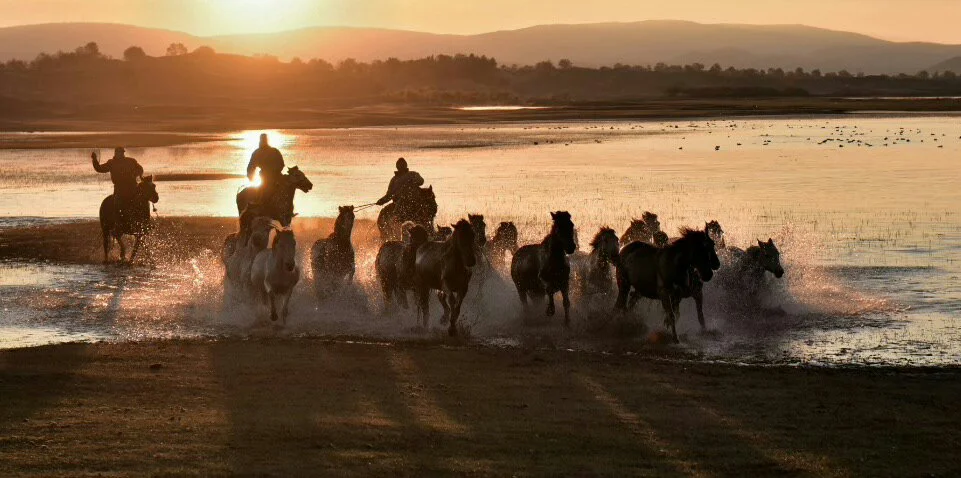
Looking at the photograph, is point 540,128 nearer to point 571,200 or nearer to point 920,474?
point 571,200

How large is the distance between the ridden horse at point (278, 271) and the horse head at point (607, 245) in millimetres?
4059

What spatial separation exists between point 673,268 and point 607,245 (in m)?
1.68

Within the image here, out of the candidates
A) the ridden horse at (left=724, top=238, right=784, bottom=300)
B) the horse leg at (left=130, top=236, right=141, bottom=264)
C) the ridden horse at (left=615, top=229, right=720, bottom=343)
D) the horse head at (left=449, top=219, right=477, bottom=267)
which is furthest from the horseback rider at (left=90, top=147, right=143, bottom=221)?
the ridden horse at (left=724, top=238, right=784, bottom=300)

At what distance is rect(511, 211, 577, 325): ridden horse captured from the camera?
17.4 metres

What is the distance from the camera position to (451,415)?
1249cm

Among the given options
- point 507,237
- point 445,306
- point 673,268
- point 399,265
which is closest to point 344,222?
point 399,265

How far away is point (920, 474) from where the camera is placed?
34.5 ft

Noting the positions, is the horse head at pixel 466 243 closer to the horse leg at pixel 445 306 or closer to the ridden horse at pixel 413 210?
the horse leg at pixel 445 306

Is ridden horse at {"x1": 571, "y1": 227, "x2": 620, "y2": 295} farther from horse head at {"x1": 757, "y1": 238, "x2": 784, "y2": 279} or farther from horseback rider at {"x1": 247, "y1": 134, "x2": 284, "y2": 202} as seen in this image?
horseback rider at {"x1": 247, "y1": 134, "x2": 284, "y2": 202}

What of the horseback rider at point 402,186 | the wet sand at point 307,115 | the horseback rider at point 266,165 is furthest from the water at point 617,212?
the wet sand at point 307,115

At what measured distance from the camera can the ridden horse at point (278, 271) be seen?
17688 mm

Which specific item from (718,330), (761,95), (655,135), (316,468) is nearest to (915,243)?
(718,330)

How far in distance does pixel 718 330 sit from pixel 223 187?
85.4ft

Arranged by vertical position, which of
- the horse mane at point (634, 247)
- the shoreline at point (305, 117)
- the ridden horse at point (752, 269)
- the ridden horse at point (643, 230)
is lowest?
the shoreline at point (305, 117)
